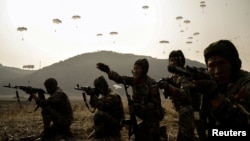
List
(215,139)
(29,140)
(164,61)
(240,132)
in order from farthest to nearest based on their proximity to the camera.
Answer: (164,61) → (29,140) → (215,139) → (240,132)

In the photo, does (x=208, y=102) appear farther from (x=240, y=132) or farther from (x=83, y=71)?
(x=83, y=71)

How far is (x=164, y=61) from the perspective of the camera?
194750 millimetres

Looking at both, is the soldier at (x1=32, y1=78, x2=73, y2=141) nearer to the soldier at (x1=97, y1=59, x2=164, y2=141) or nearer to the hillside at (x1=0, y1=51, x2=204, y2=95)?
the soldier at (x1=97, y1=59, x2=164, y2=141)

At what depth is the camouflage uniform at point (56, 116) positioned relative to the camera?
11.0 metres

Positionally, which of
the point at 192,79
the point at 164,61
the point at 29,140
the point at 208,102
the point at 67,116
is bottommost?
the point at 29,140

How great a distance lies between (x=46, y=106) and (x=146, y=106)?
493cm

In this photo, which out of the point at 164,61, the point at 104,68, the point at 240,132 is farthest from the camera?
the point at 164,61

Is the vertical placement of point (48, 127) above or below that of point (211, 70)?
below

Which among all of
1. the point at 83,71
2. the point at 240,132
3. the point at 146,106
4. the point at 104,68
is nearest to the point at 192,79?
the point at 240,132

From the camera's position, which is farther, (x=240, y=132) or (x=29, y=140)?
(x=29, y=140)

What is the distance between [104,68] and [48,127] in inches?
164

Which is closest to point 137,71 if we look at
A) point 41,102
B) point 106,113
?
point 106,113

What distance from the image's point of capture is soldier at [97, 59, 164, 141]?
7293 mm

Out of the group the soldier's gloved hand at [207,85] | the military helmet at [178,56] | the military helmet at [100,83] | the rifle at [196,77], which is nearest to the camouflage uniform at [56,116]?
the military helmet at [100,83]
